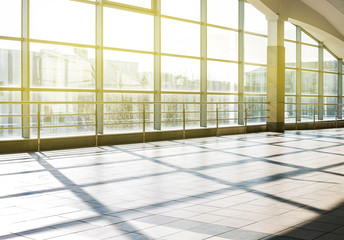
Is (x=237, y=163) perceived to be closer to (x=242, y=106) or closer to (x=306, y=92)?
(x=242, y=106)

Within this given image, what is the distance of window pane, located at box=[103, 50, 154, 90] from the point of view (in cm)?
980

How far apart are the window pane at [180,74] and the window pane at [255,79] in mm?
2268

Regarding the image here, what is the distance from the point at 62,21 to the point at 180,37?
339cm

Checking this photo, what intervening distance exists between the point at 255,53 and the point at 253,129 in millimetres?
2424

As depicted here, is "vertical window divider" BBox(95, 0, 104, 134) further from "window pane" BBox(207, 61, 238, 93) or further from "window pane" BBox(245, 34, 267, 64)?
"window pane" BBox(245, 34, 267, 64)

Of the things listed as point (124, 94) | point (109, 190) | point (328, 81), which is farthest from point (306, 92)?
point (109, 190)

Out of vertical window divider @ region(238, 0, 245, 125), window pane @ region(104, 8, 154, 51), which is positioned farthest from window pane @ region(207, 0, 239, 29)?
window pane @ region(104, 8, 154, 51)

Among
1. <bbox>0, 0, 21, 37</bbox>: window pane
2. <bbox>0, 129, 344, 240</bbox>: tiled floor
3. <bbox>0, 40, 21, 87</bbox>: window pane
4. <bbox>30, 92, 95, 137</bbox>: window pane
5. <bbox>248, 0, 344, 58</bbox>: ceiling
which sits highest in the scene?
<bbox>248, 0, 344, 58</bbox>: ceiling

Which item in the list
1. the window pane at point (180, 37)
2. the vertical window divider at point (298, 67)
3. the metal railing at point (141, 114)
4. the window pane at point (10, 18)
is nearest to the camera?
the window pane at point (10, 18)

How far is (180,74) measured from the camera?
1133cm

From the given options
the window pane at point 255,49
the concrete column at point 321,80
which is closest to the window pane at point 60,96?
the window pane at point 255,49

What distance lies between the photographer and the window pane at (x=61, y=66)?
8.65 metres

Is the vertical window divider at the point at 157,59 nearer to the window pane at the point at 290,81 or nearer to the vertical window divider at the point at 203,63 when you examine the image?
the vertical window divider at the point at 203,63

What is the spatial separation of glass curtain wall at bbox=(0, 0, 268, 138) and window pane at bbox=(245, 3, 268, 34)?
3 centimetres
